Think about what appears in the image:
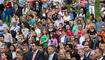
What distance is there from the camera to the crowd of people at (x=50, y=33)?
10.6 m

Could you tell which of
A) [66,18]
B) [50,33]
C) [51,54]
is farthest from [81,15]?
[51,54]

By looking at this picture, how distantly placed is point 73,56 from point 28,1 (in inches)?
399

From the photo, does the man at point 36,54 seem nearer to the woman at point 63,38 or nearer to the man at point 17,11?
the woman at point 63,38

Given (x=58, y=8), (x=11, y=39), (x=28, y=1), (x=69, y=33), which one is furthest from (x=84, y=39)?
(x=28, y=1)

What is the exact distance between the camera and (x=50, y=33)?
13.4m

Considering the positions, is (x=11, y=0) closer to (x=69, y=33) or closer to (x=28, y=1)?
(x=28, y=1)

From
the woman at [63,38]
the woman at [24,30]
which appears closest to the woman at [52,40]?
the woman at [63,38]

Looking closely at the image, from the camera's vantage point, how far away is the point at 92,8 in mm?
18500

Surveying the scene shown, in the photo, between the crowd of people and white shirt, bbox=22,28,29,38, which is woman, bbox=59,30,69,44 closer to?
the crowd of people

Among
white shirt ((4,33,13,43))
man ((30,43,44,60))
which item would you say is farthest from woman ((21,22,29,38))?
man ((30,43,44,60))

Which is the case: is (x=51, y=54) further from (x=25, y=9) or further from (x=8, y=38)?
(x=25, y=9)

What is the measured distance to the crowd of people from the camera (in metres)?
10.6

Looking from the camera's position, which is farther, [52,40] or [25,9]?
[25,9]

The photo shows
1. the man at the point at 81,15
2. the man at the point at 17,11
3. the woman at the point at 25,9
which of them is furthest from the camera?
the man at the point at 17,11
